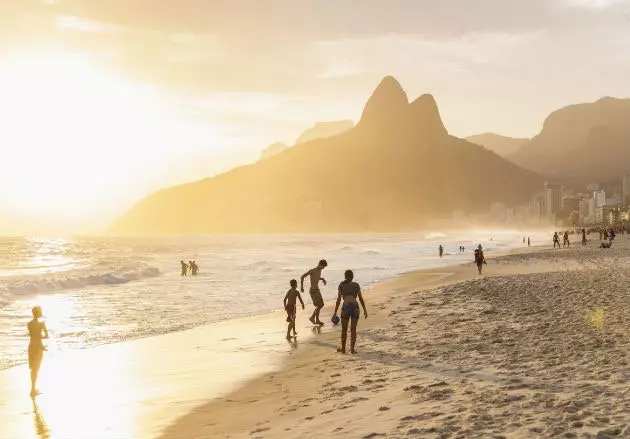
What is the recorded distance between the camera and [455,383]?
903 cm

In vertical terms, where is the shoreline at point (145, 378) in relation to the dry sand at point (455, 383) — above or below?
below

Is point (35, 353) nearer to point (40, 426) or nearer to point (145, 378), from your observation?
point (145, 378)

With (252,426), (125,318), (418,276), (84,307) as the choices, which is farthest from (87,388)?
(418,276)

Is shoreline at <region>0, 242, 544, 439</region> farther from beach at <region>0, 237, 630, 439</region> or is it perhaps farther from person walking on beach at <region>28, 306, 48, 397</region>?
person walking on beach at <region>28, 306, 48, 397</region>

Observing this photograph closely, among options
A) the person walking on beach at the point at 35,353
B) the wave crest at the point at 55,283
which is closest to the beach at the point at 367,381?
the person walking on beach at the point at 35,353

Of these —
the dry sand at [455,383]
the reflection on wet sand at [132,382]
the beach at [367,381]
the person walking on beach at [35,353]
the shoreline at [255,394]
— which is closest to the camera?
the dry sand at [455,383]

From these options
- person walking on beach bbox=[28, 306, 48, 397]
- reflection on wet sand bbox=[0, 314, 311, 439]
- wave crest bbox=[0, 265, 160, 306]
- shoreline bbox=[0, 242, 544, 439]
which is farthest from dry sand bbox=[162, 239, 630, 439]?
wave crest bbox=[0, 265, 160, 306]

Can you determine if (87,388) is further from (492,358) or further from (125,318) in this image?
(125,318)

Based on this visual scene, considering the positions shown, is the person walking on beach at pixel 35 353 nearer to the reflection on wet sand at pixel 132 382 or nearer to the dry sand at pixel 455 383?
the reflection on wet sand at pixel 132 382

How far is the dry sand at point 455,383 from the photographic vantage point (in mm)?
6949

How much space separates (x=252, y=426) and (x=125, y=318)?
15221 mm

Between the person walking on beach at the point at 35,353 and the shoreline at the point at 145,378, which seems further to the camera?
the person walking on beach at the point at 35,353

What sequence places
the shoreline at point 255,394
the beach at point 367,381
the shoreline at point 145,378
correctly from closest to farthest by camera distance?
the beach at point 367,381
the shoreline at point 255,394
the shoreline at point 145,378

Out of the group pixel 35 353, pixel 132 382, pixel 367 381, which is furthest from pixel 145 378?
pixel 367 381
